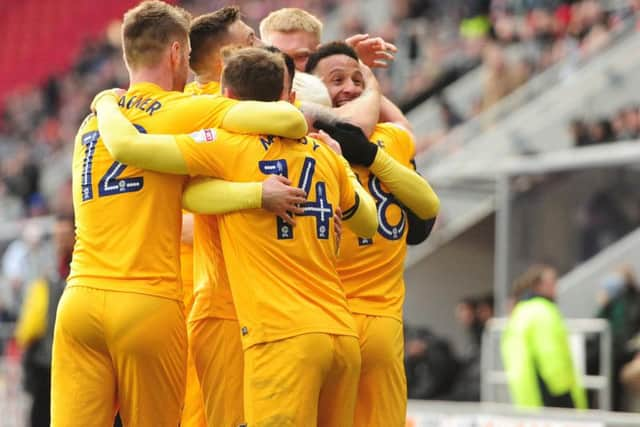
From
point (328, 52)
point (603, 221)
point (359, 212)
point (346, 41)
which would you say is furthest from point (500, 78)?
point (359, 212)

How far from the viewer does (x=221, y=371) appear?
647 centimetres

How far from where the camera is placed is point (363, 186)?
6.96 meters

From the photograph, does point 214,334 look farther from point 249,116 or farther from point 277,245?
point 249,116

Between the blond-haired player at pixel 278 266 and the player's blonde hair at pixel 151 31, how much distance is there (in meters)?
0.30

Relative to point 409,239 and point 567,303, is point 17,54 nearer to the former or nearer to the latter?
point 567,303

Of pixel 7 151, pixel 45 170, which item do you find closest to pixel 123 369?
pixel 45 170

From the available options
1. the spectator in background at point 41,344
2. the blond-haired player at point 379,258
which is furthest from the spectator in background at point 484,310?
the blond-haired player at point 379,258

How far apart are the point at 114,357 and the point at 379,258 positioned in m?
1.40

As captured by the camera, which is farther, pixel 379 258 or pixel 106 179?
pixel 379 258

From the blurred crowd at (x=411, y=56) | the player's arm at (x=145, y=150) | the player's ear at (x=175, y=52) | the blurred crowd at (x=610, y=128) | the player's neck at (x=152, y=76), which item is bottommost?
the player's arm at (x=145, y=150)

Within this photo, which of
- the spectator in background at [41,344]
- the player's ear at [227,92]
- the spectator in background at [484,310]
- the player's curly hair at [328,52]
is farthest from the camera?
the spectator in background at [484,310]

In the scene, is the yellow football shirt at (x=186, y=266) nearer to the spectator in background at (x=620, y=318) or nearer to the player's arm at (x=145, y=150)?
the player's arm at (x=145, y=150)

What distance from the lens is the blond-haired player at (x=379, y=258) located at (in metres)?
6.85

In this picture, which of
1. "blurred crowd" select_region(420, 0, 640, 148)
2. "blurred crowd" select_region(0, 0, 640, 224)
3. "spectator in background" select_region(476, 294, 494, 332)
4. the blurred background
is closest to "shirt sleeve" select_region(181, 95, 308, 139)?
the blurred background
